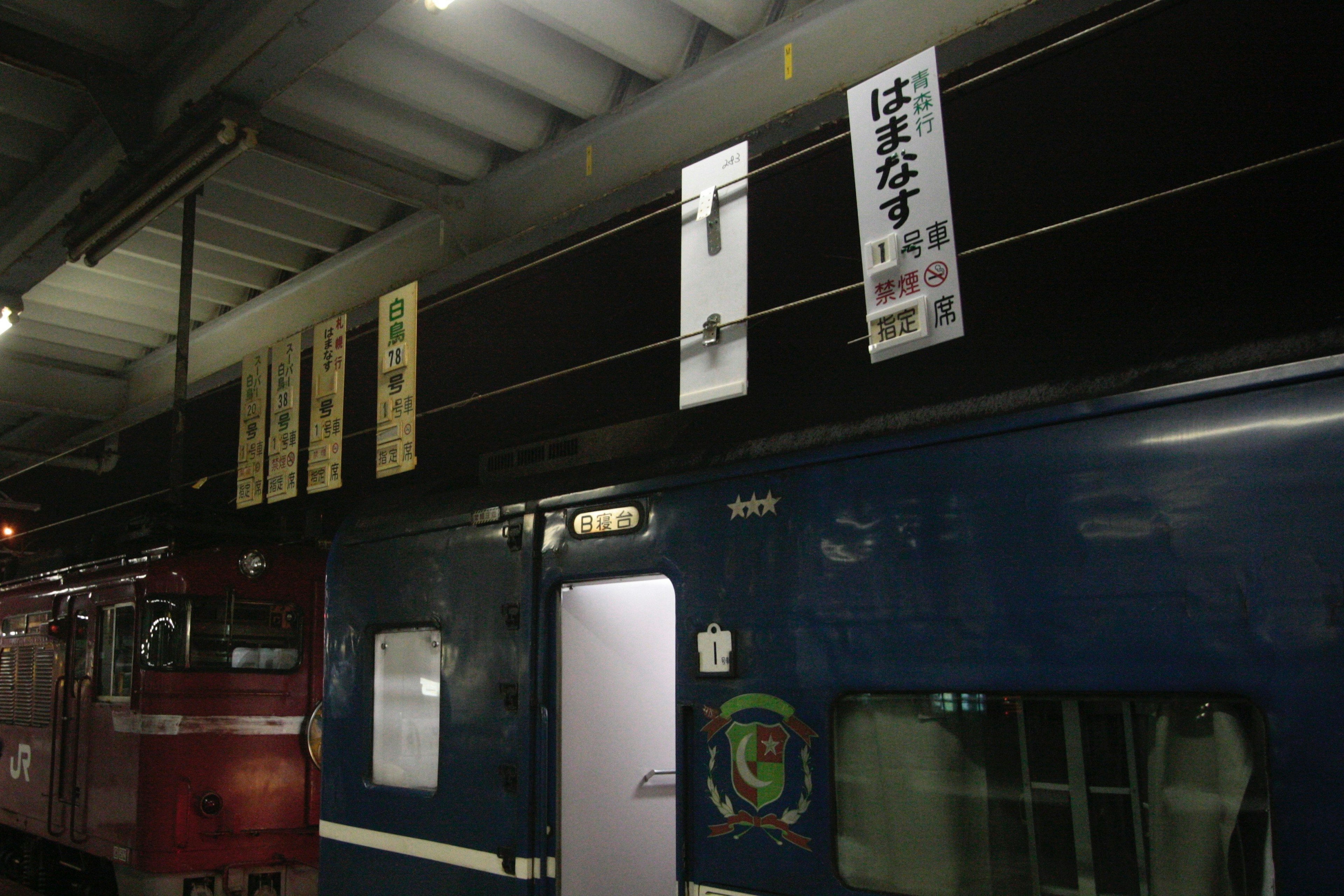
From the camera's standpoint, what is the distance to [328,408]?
6441 millimetres

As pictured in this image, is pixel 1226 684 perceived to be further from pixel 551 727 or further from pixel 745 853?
pixel 551 727

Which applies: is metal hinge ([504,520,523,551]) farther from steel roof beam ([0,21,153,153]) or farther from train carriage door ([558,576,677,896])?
steel roof beam ([0,21,153,153])

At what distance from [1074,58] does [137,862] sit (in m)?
7.20

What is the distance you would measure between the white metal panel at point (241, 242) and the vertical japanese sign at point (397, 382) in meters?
1.89

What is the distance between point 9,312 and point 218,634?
2594mm

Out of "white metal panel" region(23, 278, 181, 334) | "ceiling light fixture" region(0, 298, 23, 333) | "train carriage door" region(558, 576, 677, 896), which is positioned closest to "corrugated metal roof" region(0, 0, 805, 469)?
"ceiling light fixture" region(0, 298, 23, 333)

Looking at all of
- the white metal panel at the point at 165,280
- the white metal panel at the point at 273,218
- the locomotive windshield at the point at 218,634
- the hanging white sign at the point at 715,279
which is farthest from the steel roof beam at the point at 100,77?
the hanging white sign at the point at 715,279

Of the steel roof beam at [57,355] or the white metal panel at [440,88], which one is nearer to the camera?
the white metal panel at [440,88]

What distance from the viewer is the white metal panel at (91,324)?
347 inches

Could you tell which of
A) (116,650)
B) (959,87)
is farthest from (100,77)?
(959,87)

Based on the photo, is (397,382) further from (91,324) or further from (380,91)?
(91,324)

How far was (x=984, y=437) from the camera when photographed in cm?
317

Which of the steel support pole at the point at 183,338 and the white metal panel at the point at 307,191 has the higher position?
the white metal panel at the point at 307,191

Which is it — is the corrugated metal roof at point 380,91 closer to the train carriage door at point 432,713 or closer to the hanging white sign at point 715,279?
the hanging white sign at point 715,279
